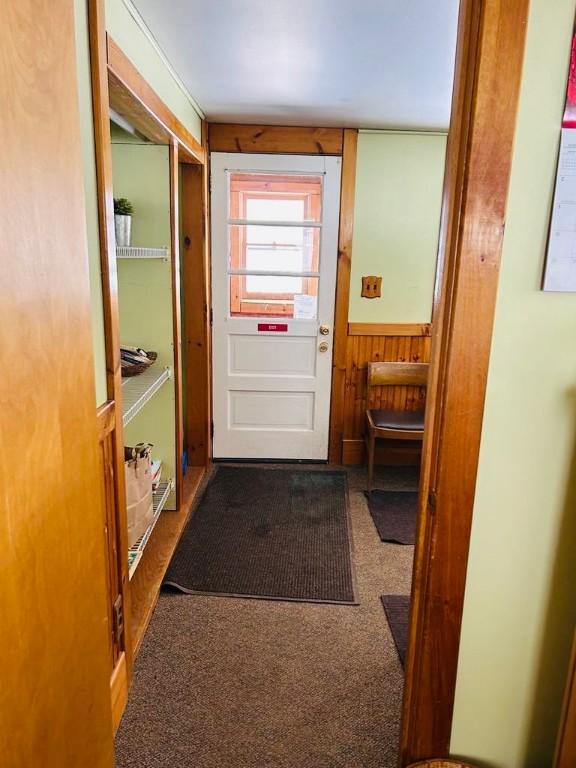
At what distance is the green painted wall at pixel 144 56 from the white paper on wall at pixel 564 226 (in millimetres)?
1433

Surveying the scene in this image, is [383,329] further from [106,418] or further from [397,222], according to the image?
[106,418]

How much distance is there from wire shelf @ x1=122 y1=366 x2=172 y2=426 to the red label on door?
112cm

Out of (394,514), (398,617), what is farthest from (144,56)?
(394,514)

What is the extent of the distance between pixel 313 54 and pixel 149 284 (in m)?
1.30

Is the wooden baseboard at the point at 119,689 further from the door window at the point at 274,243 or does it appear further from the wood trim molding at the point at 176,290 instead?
the door window at the point at 274,243

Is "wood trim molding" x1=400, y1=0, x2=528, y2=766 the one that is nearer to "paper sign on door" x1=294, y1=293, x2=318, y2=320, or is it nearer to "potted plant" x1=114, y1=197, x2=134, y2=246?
"potted plant" x1=114, y1=197, x2=134, y2=246

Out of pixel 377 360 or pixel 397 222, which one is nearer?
pixel 397 222

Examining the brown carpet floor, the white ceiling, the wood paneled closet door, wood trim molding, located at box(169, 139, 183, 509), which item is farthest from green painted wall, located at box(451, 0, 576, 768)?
wood trim molding, located at box(169, 139, 183, 509)

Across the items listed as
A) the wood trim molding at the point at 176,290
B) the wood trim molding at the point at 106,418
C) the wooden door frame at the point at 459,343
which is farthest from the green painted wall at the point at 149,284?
the wooden door frame at the point at 459,343

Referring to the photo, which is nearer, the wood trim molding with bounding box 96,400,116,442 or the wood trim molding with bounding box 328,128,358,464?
the wood trim molding with bounding box 96,400,116,442

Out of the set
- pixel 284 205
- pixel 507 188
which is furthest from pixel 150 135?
pixel 507 188

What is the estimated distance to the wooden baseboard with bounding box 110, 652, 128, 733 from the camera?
166cm

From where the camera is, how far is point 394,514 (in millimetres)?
3199

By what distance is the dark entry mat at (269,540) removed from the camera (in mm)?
2430
